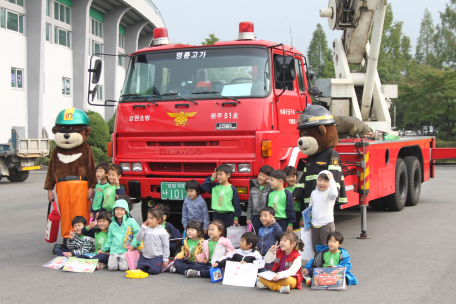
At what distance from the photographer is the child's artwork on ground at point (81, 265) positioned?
18.9ft

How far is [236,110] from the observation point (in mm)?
6512

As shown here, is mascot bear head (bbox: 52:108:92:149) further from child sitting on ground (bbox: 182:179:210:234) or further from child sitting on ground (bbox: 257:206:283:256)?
child sitting on ground (bbox: 257:206:283:256)

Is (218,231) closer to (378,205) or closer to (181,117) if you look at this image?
(181,117)

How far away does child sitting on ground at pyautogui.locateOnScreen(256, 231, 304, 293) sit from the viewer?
500 cm

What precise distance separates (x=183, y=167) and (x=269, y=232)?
1671 millimetres

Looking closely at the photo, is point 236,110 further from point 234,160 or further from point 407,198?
point 407,198

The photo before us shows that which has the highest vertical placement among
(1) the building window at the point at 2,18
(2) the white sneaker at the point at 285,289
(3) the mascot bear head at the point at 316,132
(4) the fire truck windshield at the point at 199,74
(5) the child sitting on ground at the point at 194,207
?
(1) the building window at the point at 2,18

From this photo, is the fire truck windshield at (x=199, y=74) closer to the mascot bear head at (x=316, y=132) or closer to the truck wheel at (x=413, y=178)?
the mascot bear head at (x=316, y=132)

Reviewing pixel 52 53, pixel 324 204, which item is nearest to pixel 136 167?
pixel 324 204

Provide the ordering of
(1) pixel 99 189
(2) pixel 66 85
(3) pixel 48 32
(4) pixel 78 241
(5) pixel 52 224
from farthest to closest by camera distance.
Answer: (2) pixel 66 85 < (3) pixel 48 32 < (1) pixel 99 189 < (5) pixel 52 224 < (4) pixel 78 241

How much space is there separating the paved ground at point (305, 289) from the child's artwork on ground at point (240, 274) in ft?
0.35

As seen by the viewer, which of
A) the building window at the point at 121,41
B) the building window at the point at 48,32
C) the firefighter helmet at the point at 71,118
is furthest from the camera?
the building window at the point at 121,41

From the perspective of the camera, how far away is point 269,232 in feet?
18.9

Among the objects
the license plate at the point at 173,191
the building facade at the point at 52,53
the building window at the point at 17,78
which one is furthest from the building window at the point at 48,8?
the license plate at the point at 173,191
